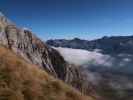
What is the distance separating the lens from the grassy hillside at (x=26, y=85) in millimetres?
16922

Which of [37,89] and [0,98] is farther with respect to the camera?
[37,89]

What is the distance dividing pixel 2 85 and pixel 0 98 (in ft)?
4.94

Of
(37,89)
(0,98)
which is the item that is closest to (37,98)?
(37,89)

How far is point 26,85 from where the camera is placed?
17969 millimetres

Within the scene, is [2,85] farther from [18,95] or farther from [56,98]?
[56,98]

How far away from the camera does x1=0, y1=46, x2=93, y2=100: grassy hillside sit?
55.5 ft

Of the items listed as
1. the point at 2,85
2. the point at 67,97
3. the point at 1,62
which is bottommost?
the point at 67,97

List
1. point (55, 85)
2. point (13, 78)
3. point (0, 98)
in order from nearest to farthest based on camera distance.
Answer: point (0, 98) < point (13, 78) < point (55, 85)

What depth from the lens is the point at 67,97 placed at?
18734 millimetres

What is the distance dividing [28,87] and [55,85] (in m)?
2.64

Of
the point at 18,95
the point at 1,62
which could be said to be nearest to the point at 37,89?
the point at 18,95

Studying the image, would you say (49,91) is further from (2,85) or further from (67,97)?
(2,85)

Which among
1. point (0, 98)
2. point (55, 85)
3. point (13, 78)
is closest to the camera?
point (0, 98)

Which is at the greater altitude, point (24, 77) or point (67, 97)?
point (24, 77)
